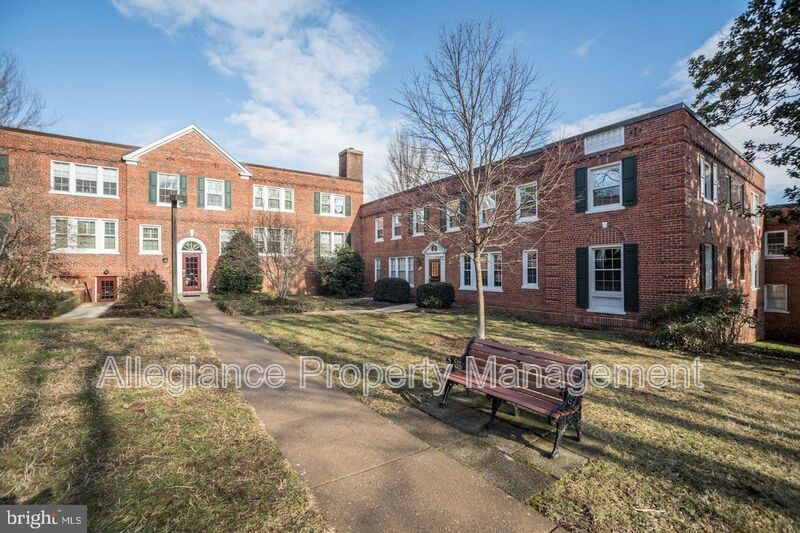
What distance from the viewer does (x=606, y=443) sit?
12.7 feet

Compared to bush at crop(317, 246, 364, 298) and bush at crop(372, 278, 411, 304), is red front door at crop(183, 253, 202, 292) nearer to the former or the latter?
bush at crop(317, 246, 364, 298)

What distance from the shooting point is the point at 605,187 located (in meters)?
12.2

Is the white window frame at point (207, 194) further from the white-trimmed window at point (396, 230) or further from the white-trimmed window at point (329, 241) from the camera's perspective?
the white-trimmed window at point (396, 230)

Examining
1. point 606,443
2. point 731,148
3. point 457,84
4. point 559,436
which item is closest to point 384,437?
point 559,436

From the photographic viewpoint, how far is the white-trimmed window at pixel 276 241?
55.2ft

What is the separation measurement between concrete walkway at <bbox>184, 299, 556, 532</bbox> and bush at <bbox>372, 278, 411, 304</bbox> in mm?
14532

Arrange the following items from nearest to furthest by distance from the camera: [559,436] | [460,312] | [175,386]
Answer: [559,436] → [175,386] → [460,312]

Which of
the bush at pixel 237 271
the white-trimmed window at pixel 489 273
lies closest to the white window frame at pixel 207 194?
the bush at pixel 237 271

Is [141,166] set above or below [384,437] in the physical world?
above

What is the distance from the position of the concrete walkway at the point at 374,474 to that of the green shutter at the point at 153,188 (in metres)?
19.1

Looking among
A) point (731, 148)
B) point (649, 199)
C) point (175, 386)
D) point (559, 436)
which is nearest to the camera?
point (559, 436)

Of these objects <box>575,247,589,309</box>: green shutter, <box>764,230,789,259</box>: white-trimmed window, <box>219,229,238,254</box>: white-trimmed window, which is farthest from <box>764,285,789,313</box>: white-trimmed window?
<box>219,229,238,254</box>: white-trimmed window

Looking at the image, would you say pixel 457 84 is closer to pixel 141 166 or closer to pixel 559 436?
pixel 559 436

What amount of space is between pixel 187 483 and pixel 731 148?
19.6 m
